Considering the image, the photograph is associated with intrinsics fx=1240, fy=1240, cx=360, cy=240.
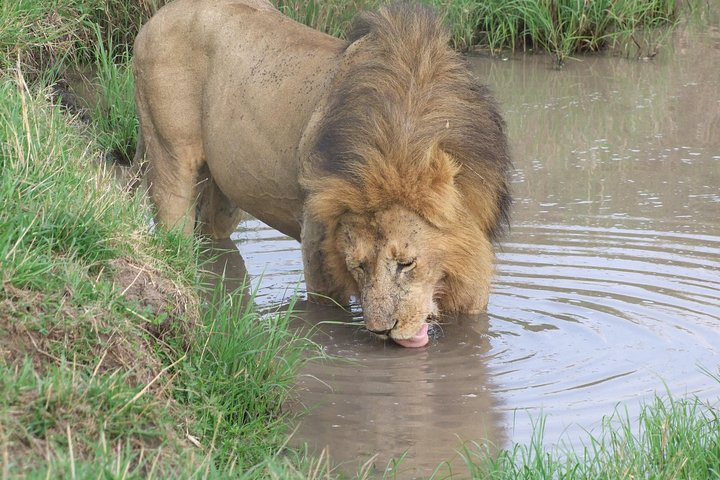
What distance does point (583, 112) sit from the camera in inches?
356

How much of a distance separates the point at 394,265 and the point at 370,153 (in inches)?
17.8

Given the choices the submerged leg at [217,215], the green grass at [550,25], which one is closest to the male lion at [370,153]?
the submerged leg at [217,215]

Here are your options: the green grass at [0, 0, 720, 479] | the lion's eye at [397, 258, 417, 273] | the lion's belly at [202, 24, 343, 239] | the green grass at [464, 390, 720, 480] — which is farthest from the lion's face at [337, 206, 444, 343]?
the green grass at [464, 390, 720, 480]

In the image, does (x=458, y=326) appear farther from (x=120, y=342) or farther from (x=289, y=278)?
(x=120, y=342)

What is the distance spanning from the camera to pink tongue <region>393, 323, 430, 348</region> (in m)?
5.06

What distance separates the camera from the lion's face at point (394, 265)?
480 cm

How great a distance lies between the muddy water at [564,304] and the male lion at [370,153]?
0.79ft

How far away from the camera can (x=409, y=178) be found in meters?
4.71

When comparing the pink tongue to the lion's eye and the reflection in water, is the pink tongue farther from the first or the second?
the lion's eye

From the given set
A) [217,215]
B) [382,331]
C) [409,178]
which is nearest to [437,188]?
[409,178]

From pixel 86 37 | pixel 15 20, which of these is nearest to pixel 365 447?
pixel 15 20

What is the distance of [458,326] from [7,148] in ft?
6.67

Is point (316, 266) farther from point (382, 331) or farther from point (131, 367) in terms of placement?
point (131, 367)

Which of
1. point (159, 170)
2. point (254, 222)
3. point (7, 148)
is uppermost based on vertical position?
point (7, 148)
